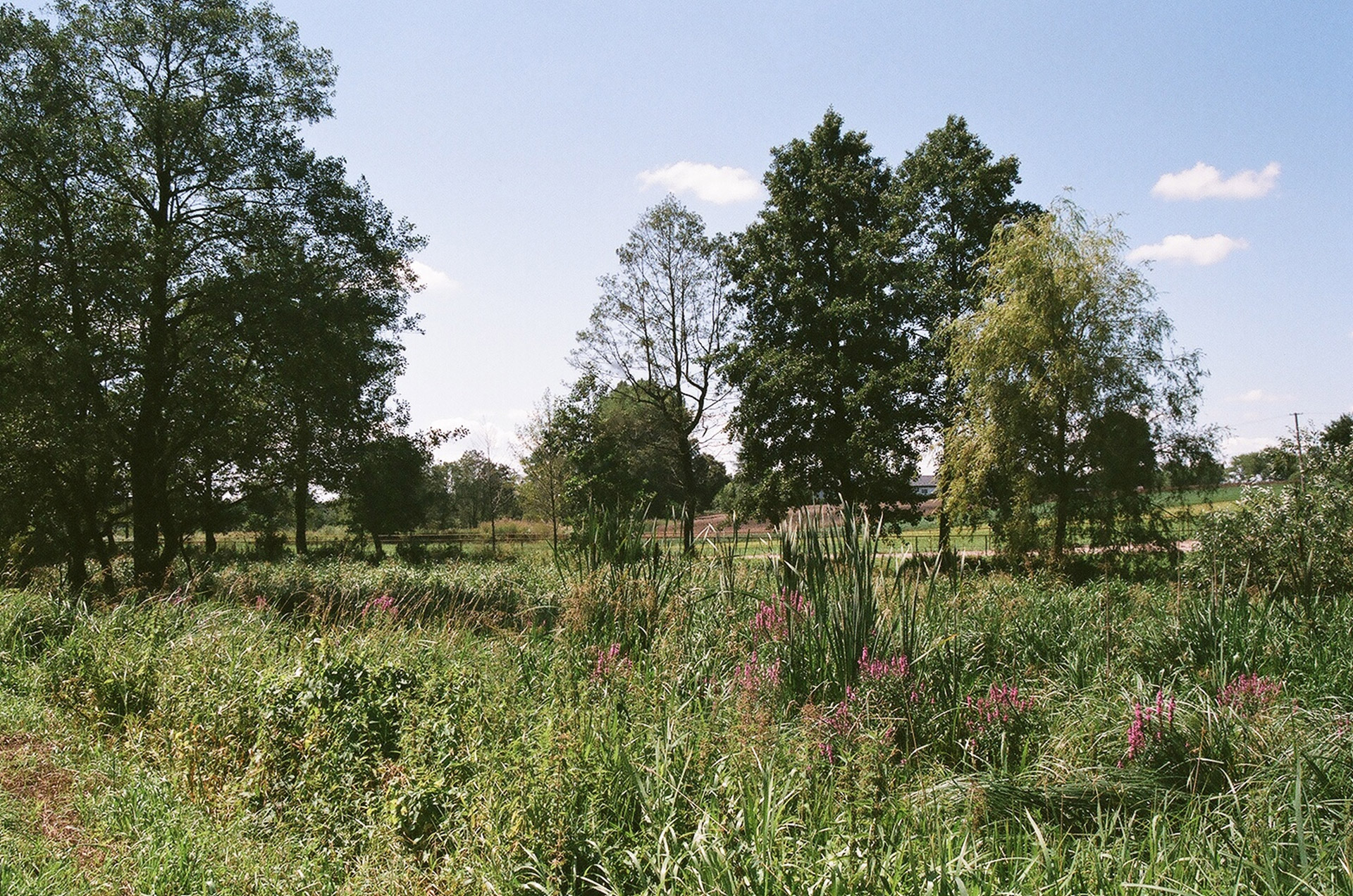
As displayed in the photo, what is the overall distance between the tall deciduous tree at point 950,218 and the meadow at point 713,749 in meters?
15.3

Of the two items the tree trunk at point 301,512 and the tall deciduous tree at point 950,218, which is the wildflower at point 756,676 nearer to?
the tall deciduous tree at point 950,218

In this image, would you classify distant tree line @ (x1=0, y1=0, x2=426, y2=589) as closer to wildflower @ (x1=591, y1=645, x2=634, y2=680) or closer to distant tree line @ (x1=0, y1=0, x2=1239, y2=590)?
distant tree line @ (x1=0, y1=0, x2=1239, y2=590)

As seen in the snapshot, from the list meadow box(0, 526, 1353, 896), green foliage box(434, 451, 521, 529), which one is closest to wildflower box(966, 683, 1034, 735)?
meadow box(0, 526, 1353, 896)

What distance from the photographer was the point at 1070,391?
1714cm

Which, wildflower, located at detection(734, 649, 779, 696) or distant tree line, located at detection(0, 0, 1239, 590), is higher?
distant tree line, located at detection(0, 0, 1239, 590)

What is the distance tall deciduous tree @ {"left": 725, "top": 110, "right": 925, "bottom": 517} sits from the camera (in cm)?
2188

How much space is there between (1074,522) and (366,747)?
54.3 ft

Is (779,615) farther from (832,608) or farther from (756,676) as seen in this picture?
(756,676)

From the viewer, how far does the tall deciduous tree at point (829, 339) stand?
21.9 meters

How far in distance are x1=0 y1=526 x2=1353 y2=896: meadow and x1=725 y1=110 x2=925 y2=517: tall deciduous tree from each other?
15.1 metres

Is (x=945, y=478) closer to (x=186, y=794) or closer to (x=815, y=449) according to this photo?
(x=815, y=449)

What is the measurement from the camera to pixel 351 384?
52.8ft

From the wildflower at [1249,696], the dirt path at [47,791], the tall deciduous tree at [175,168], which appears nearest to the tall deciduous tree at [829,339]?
the tall deciduous tree at [175,168]

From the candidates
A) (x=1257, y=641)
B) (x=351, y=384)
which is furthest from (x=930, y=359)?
(x=1257, y=641)
